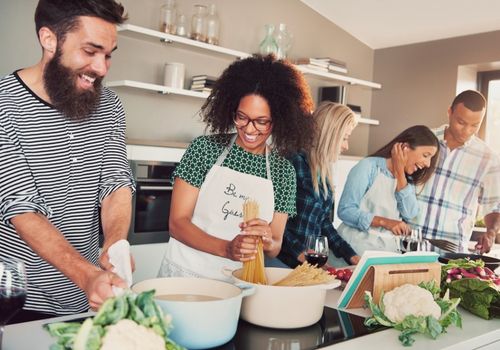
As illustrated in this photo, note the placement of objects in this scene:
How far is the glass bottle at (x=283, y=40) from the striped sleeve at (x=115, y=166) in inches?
129

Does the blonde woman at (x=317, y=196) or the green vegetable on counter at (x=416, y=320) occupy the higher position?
the blonde woman at (x=317, y=196)

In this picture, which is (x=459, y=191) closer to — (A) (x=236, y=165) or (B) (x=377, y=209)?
(B) (x=377, y=209)

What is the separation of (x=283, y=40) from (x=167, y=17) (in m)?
1.18

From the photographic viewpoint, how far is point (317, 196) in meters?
2.37

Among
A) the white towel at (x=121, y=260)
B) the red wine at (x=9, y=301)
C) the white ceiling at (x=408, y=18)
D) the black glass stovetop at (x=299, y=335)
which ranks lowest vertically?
A: the black glass stovetop at (x=299, y=335)

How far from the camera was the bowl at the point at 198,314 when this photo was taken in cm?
106

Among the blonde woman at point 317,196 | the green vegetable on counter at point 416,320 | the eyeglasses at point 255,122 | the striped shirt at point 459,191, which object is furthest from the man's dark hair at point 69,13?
the striped shirt at point 459,191

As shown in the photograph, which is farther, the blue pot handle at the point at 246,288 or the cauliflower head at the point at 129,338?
the blue pot handle at the point at 246,288

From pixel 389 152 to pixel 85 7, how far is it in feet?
5.76

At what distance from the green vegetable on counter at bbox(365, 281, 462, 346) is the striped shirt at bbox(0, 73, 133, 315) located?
0.81 metres

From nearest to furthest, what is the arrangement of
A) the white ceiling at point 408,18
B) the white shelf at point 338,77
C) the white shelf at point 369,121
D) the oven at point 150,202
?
the oven at point 150,202, the white ceiling at point 408,18, the white shelf at point 338,77, the white shelf at point 369,121

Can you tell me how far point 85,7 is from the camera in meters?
1.45

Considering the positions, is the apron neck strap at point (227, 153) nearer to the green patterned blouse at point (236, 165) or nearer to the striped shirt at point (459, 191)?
the green patterned blouse at point (236, 165)

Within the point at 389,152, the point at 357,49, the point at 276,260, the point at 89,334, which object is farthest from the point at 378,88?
the point at 89,334
